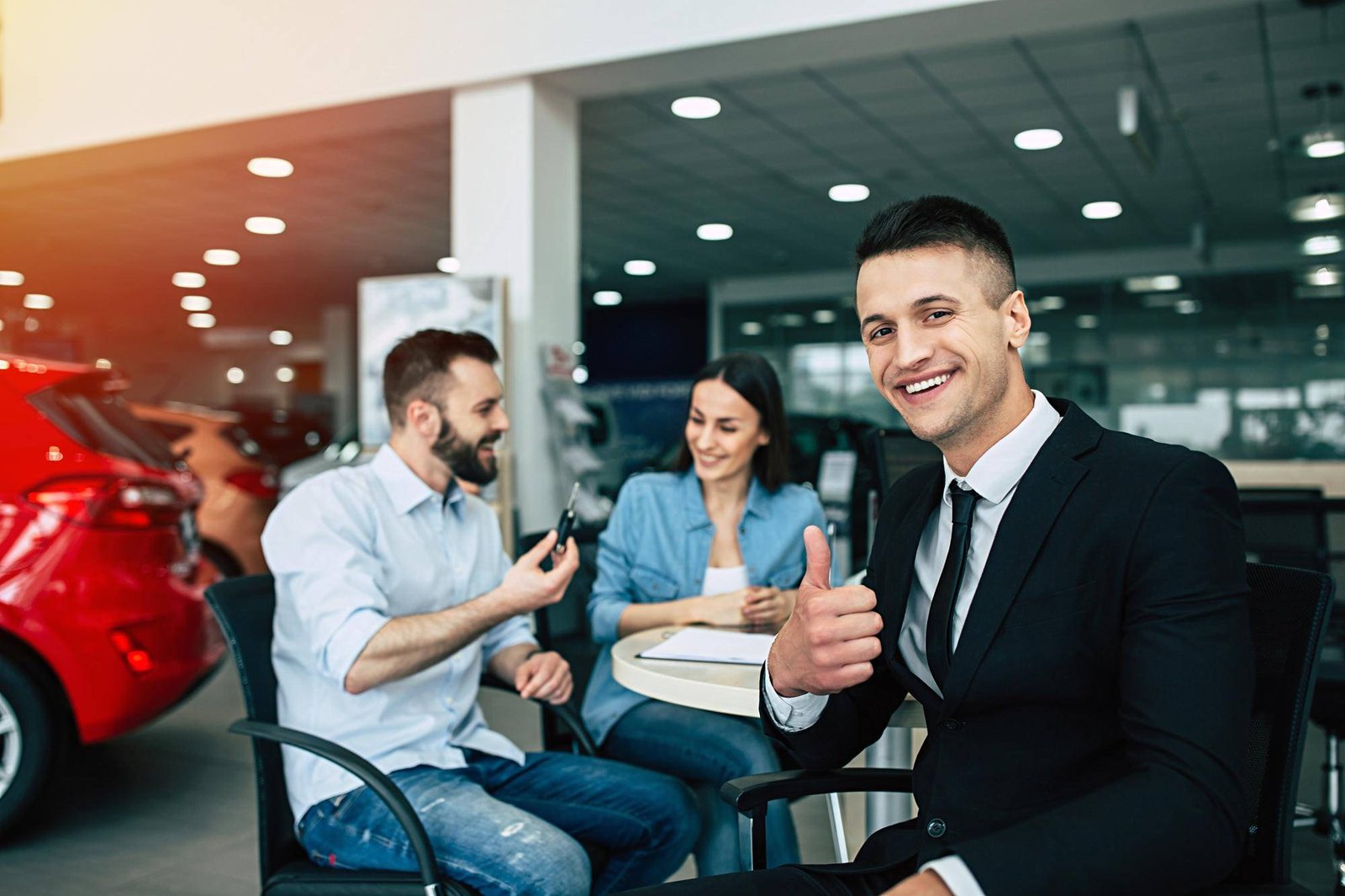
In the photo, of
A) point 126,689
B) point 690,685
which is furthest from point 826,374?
point 690,685

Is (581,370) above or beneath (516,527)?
above

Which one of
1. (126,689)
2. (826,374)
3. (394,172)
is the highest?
(394,172)

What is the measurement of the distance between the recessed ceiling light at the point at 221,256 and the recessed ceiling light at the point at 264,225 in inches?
52.8

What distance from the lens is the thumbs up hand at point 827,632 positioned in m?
1.21

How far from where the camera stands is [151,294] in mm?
14984

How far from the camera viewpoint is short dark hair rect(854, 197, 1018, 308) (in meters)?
1.35

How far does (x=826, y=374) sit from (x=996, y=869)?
1298 centimetres

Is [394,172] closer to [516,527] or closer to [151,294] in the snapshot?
[516,527]

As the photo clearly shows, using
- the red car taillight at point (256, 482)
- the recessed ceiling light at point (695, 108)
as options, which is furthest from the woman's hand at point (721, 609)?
the red car taillight at point (256, 482)

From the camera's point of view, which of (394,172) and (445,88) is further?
(394,172)

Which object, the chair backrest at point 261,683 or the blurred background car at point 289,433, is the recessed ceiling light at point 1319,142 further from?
the blurred background car at point 289,433

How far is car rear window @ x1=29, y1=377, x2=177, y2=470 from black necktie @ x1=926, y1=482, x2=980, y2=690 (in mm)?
2845

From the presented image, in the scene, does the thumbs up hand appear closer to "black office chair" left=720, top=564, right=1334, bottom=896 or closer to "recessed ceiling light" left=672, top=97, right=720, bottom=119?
"black office chair" left=720, top=564, right=1334, bottom=896

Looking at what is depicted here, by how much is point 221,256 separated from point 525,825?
38.4ft
